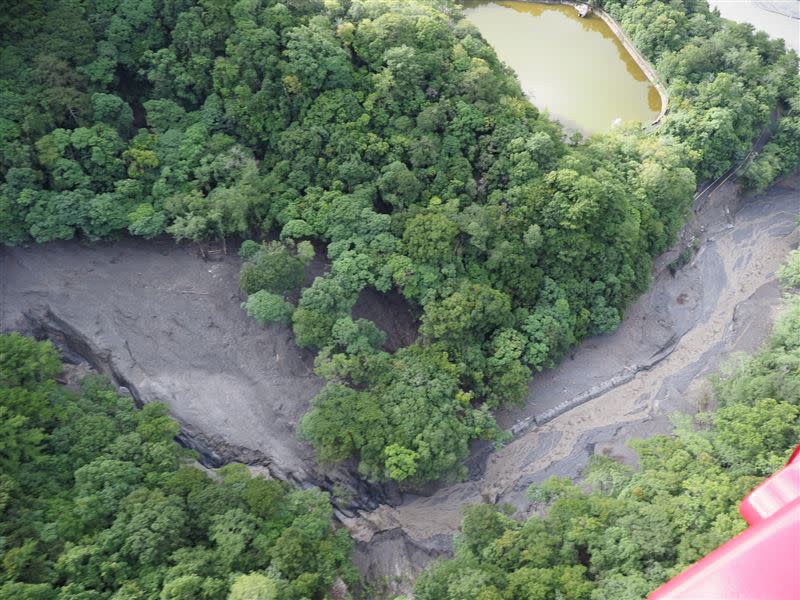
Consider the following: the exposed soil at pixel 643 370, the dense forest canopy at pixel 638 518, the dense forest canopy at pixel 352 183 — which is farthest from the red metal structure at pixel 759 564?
the exposed soil at pixel 643 370

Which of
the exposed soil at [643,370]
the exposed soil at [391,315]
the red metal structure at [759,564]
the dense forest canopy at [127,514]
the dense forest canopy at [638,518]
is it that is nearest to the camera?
the red metal structure at [759,564]

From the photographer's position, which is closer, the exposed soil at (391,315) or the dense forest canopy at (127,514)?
the dense forest canopy at (127,514)


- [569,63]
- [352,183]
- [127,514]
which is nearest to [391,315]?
[352,183]

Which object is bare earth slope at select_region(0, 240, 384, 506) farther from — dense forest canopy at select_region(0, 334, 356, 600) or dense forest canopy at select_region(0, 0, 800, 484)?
dense forest canopy at select_region(0, 334, 356, 600)

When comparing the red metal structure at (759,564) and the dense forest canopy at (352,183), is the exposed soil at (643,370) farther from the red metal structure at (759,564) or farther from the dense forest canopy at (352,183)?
the red metal structure at (759,564)

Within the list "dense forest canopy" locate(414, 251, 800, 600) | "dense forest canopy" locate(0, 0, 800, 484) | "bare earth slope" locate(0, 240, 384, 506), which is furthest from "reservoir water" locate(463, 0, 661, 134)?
"bare earth slope" locate(0, 240, 384, 506)

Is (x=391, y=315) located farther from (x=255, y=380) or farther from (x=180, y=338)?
(x=180, y=338)

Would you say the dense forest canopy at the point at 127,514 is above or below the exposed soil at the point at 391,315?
below
